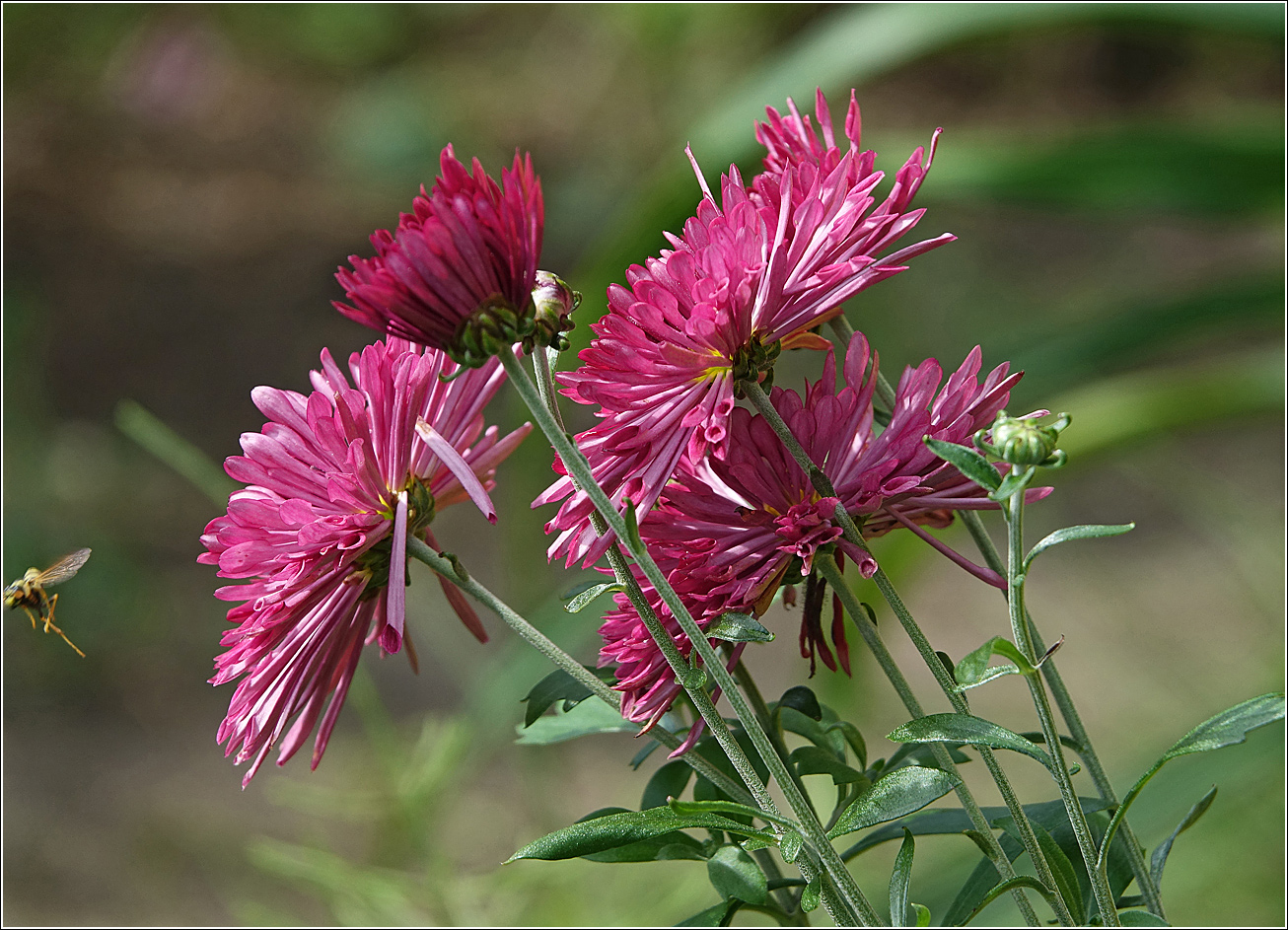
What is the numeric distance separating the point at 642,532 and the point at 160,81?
6.88 ft

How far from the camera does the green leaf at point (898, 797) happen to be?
16cm

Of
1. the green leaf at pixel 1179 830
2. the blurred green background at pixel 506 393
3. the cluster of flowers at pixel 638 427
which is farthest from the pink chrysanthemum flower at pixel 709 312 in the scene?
the blurred green background at pixel 506 393

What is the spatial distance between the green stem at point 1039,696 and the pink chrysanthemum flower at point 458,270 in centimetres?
7

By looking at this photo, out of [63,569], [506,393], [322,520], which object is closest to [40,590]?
[63,569]

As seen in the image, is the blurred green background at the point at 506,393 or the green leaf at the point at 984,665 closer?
the green leaf at the point at 984,665

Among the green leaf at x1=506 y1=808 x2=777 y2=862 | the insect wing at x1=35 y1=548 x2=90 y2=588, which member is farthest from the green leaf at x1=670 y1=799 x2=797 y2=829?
the insect wing at x1=35 y1=548 x2=90 y2=588

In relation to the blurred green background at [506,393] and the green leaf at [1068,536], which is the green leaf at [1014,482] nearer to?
the green leaf at [1068,536]

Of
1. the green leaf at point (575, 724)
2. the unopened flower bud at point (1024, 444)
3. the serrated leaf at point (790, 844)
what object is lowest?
the serrated leaf at point (790, 844)

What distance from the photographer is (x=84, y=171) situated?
1866mm

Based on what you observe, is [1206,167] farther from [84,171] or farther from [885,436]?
[84,171]

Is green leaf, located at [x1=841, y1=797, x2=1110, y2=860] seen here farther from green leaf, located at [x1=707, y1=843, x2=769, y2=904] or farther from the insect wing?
the insect wing

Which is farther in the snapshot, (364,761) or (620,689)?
(364,761)

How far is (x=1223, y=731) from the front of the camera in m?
0.16

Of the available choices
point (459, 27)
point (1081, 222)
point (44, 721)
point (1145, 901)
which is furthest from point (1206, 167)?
point (459, 27)
